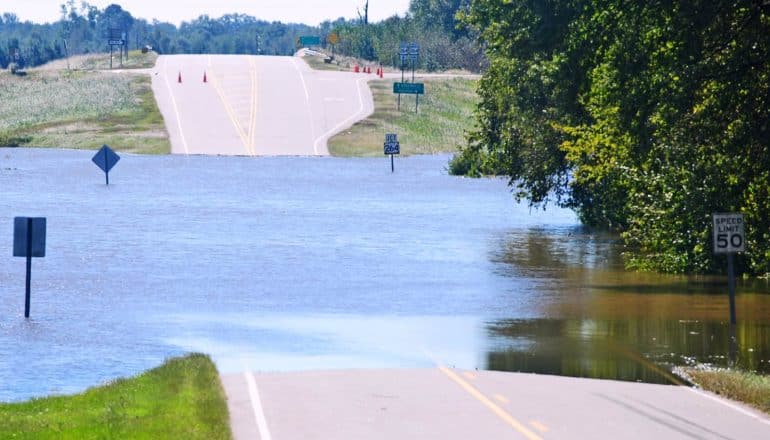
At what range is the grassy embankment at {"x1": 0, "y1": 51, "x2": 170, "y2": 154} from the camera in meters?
110

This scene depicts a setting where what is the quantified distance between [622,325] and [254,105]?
92.6 meters

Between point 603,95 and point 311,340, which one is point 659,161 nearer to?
point 603,95

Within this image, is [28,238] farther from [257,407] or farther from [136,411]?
[257,407]

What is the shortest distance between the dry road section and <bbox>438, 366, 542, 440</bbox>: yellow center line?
8107cm

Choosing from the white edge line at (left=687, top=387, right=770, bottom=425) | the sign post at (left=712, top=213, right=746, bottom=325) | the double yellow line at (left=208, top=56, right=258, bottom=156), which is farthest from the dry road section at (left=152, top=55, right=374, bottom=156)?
the white edge line at (left=687, top=387, right=770, bottom=425)

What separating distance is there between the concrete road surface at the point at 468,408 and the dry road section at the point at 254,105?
81.7 meters

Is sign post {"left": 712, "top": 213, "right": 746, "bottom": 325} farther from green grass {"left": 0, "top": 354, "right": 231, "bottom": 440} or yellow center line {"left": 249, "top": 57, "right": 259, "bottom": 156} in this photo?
yellow center line {"left": 249, "top": 57, "right": 259, "bottom": 156}

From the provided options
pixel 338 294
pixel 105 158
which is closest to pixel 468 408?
pixel 338 294

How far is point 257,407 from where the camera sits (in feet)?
61.6

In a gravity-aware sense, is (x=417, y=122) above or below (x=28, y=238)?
above

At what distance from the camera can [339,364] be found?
942 inches

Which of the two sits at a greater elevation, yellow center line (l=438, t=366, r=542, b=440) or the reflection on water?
yellow center line (l=438, t=366, r=542, b=440)

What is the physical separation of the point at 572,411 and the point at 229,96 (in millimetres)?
107785

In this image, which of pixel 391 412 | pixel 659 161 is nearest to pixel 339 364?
pixel 391 412
